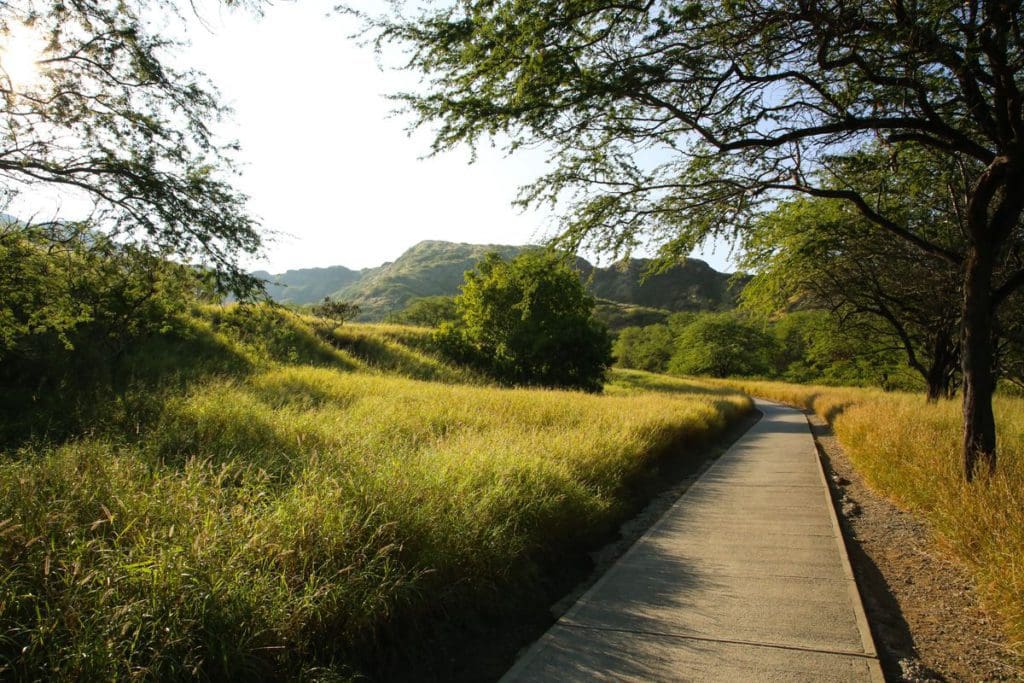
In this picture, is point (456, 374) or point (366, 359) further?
point (366, 359)

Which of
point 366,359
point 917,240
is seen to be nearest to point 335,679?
point 917,240

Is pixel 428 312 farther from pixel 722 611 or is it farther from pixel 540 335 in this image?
A: pixel 722 611

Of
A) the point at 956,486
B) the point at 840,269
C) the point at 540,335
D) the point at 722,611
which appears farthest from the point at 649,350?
the point at 722,611

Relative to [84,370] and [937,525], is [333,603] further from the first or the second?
[84,370]

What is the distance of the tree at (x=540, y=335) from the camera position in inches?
1021

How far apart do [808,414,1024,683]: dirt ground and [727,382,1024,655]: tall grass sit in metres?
0.19

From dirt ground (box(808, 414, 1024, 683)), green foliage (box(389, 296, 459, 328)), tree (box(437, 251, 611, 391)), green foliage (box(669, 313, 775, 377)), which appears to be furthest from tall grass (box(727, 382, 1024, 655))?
green foliage (box(389, 296, 459, 328))

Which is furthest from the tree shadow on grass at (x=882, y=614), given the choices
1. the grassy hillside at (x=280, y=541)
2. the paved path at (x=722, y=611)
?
the grassy hillside at (x=280, y=541)

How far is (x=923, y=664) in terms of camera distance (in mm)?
3525

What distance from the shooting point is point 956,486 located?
19.5 ft

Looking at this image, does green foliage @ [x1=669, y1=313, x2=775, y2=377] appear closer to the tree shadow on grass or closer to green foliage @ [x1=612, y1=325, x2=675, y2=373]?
green foliage @ [x1=612, y1=325, x2=675, y2=373]

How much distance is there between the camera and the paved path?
10.6 ft

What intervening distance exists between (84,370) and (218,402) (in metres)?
5.01

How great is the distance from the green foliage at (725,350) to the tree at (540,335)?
4466 centimetres
